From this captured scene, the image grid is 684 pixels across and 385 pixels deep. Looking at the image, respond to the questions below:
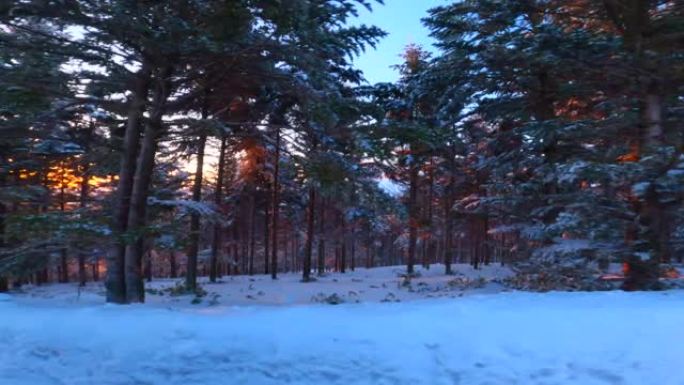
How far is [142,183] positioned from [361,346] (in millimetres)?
6998

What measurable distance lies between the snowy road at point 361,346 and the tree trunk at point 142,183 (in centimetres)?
447

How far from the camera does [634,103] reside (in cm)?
1034

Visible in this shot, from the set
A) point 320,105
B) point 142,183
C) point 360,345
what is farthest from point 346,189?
point 360,345

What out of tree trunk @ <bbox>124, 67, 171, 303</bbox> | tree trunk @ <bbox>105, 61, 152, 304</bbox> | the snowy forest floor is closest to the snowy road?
the snowy forest floor

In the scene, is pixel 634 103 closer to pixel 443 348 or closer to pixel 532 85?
pixel 532 85

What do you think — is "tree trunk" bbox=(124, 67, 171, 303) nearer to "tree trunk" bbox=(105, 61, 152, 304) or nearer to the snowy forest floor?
"tree trunk" bbox=(105, 61, 152, 304)

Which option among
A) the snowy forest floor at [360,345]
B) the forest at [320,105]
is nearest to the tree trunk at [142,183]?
the forest at [320,105]

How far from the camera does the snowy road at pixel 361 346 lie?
204 inches

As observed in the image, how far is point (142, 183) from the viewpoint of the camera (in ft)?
36.4

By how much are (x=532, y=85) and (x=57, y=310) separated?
41.4ft

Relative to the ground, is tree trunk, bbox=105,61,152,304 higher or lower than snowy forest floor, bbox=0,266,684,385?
higher

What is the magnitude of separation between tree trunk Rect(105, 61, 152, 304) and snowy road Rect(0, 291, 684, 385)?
427cm

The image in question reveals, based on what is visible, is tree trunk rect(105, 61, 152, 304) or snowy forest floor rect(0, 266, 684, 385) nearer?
snowy forest floor rect(0, 266, 684, 385)

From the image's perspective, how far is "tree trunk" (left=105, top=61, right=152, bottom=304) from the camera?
Result: 10774 mm
